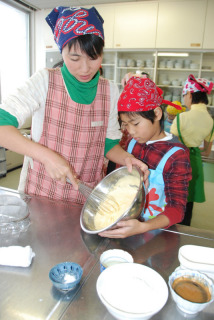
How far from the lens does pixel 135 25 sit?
3584 millimetres

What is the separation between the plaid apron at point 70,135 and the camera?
3.38 feet

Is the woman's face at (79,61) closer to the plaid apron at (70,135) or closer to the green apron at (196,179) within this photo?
the plaid apron at (70,135)


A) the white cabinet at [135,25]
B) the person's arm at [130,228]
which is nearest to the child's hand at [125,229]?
the person's arm at [130,228]

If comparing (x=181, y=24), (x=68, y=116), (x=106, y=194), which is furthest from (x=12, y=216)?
(x=181, y=24)

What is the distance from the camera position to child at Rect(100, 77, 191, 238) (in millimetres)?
940

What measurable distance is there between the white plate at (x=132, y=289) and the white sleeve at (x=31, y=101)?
61cm

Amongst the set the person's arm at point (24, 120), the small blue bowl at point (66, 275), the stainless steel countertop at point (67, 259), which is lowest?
the stainless steel countertop at point (67, 259)

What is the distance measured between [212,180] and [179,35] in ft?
6.71

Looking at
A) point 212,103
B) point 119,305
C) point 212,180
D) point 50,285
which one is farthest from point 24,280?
point 212,103

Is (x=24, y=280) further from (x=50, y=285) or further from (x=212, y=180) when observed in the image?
(x=212, y=180)

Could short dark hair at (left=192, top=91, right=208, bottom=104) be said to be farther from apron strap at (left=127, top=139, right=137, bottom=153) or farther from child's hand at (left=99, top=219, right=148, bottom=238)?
child's hand at (left=99, top=219, right=148, bottom=238)

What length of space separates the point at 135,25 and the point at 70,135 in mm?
3175

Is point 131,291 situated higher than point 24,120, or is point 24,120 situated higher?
point 24,120

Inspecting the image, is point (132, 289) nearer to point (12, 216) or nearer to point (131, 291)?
point (131, 291)
